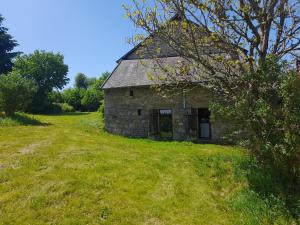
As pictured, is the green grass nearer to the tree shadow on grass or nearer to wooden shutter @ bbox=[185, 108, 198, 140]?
wooden shutter @ bbox=[185, 108, 198, 140]

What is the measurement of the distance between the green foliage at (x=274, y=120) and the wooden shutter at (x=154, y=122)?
9.07m

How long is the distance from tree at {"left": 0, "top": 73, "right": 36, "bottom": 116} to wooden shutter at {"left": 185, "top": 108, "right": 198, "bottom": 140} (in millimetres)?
9883

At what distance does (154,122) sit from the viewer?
55.8 feet

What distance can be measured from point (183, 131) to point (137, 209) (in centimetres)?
1002

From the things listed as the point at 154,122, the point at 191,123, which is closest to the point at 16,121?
the point at 154,122

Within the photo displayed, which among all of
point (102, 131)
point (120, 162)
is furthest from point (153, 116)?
point (120, 162)

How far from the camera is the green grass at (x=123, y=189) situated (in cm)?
614

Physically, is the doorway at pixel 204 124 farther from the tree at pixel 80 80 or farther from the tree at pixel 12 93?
the tree at pixel 80 80

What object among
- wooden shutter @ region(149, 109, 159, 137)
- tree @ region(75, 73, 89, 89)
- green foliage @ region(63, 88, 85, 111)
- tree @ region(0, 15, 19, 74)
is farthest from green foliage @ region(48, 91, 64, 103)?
tree @ region(75, 73, 89, 89)

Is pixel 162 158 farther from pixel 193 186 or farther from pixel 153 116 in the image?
pixel 153 116

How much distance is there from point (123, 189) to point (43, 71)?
37522 millimetres

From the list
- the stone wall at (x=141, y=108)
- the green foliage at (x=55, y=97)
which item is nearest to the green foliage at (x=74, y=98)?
the green foliage at (x=55, y=97)

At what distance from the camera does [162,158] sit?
1057 centimetres

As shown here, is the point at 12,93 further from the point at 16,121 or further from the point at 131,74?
the point at 131,74
